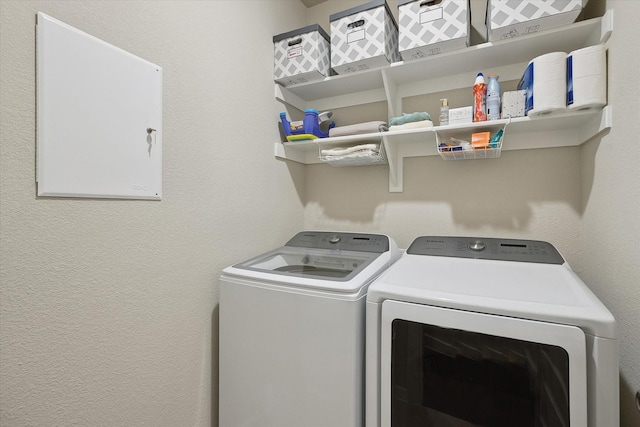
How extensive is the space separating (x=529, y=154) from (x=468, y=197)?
0.36 metres

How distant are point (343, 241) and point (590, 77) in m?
1.26

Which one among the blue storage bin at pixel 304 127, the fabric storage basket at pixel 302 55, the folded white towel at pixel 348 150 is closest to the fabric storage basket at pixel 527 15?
the folded white towel at pixel 348 150

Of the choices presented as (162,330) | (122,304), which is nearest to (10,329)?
(122,304)

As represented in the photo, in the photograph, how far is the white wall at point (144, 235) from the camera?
0.82 metres

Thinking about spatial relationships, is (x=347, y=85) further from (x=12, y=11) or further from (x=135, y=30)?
(x=12, y=11)

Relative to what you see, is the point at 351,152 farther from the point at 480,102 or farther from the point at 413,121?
the point at 480,102

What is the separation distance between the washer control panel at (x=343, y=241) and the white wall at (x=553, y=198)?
0.98 ft

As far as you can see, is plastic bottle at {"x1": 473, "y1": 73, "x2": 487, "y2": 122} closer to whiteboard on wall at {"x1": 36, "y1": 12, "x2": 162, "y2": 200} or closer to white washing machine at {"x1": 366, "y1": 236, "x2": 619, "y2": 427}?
white washing machine at {"x1": 366, "y1": 236, "x2": 619, "y2": 427}

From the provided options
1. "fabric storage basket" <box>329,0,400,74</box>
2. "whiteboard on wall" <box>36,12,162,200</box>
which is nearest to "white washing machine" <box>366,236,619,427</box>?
"whiteboard on wall" <box>36,12,162,200</box>

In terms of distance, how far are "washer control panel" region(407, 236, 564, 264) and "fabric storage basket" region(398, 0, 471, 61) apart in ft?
3.10

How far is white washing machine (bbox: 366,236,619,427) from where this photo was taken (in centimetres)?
77

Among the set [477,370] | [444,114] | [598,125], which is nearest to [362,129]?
[444,114]

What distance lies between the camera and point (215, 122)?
1.42m

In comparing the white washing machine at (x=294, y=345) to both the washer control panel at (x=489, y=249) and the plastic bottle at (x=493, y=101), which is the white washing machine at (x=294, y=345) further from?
the plastic bottle at (x=493, y=101)
